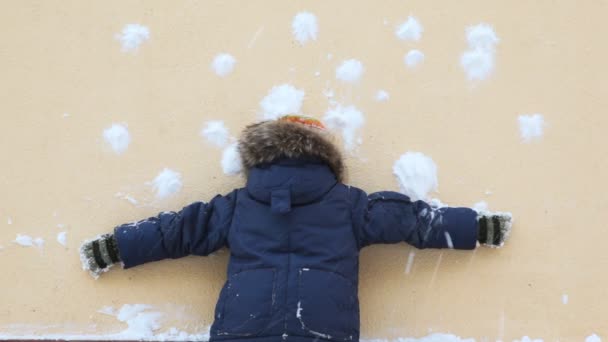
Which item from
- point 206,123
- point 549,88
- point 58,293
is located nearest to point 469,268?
point 549,88

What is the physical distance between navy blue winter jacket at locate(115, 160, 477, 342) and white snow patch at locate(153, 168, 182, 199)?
0.35 feet

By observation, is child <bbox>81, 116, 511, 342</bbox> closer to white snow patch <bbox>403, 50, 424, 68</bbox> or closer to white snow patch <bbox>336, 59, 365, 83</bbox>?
white snow patch <bbox>336, 59, 365, 83</bbox>

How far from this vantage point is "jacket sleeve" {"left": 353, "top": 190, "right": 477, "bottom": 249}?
1631 mm

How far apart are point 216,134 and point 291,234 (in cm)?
41

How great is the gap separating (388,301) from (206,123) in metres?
0.71

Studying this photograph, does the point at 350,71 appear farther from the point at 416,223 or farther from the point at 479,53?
the point at 416,223

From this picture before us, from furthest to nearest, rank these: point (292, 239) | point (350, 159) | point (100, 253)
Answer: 1. point (350, 159)
2. point (100, 253)
3. point (292, 239)

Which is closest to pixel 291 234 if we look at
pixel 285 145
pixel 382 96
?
pixel 285 145

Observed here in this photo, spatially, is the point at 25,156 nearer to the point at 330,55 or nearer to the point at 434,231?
the point at 330,55

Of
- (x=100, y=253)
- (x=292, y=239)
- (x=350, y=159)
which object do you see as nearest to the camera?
(x=292, y=239)

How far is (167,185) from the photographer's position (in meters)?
1.78

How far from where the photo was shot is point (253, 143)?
5.29 feet

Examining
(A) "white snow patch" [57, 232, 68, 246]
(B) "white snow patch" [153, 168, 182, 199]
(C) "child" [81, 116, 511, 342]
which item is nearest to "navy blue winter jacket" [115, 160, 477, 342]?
(C) "child" [81, 116, 511, 342]

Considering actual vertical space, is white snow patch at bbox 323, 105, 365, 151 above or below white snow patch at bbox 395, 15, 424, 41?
below
